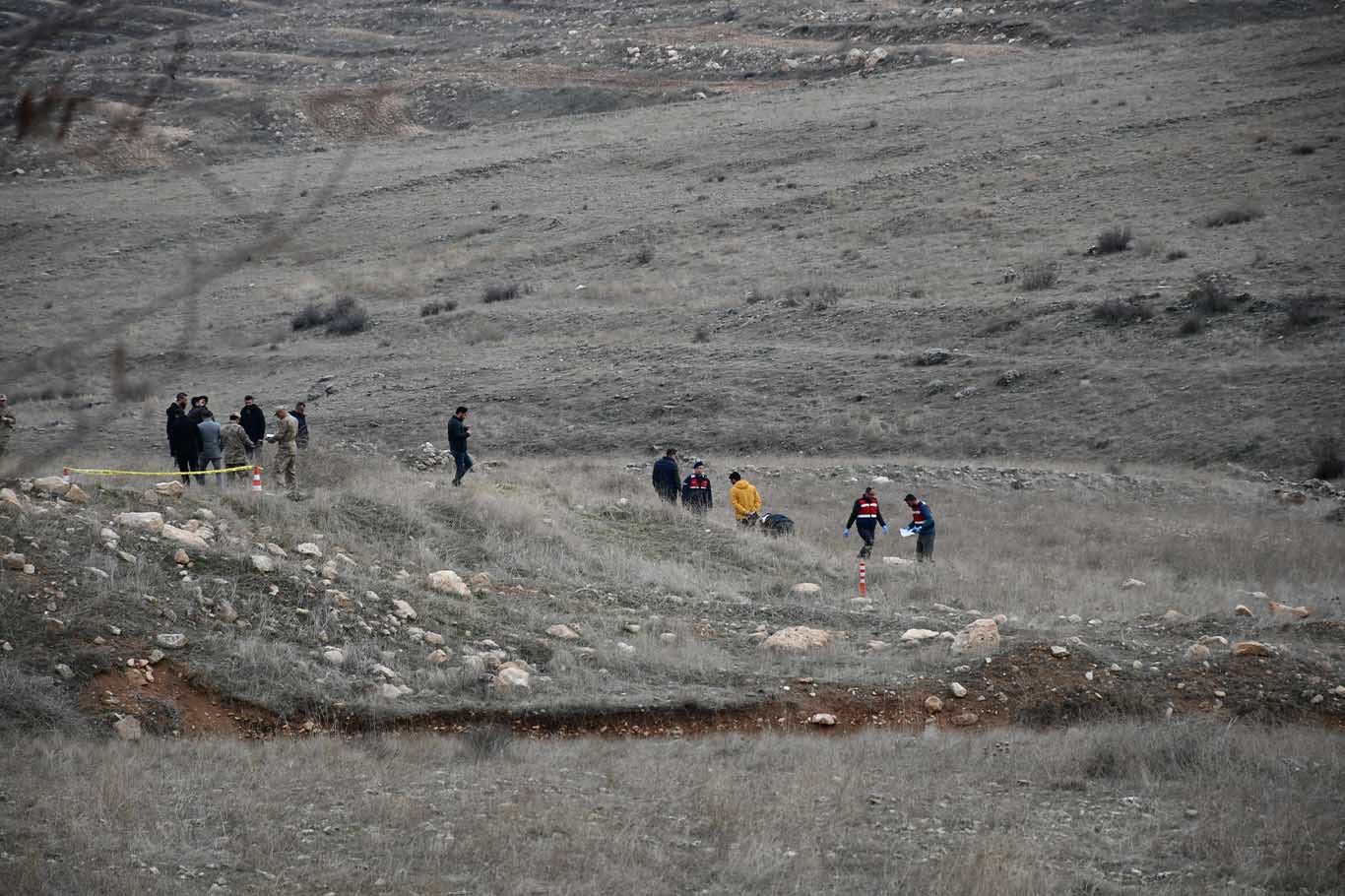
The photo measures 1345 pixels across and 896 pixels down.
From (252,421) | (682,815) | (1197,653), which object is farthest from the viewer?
(252,421)

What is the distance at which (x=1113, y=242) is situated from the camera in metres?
35.9

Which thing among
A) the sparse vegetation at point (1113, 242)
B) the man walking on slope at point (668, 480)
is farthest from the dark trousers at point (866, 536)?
the sparse vegetation at point (1113, 242)

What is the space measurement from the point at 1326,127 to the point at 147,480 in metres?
41.0

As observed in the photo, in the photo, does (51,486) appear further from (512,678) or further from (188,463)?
(512,678)

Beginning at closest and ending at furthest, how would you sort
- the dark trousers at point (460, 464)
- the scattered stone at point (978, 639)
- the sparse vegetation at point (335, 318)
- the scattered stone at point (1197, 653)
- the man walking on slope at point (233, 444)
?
the scattered stone at point (1197, 653) < the scattered stone at point (978, 639) < the man walking on slope at point (233, 444) < the dark trousers at point (460, 464) < the sparse vegetation at point (335, 318)

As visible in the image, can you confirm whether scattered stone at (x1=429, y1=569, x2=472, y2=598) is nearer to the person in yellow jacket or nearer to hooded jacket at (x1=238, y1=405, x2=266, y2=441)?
the person in yellow jacket

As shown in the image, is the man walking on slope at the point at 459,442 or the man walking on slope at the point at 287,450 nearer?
the man walking on slope at the point at 287,450

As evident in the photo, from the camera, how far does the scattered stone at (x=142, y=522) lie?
12109 mm

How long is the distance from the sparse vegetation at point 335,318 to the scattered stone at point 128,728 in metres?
29.6

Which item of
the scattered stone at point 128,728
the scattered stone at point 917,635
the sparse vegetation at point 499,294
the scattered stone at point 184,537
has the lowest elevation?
the scattered stone at point 917,635

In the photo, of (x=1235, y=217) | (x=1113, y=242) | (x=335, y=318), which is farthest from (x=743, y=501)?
(x=1235, y=217)

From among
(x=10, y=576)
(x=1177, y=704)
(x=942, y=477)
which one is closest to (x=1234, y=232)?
(x=942, y=477)

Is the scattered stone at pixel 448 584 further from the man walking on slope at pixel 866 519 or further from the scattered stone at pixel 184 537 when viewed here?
the man walking on slope at pixel 866 519

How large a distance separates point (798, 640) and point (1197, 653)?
12.6 ft
